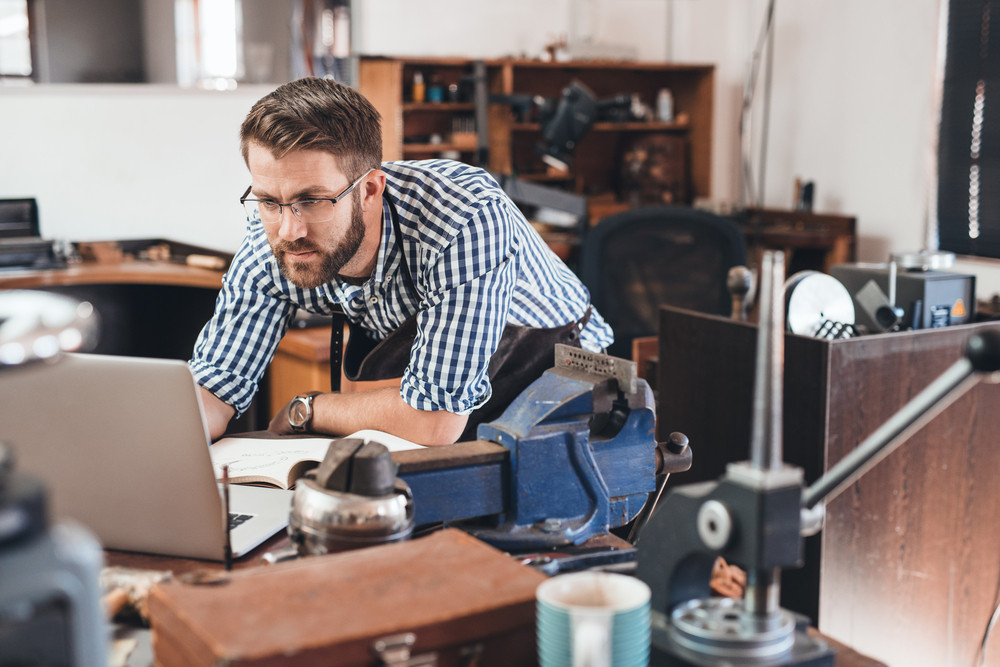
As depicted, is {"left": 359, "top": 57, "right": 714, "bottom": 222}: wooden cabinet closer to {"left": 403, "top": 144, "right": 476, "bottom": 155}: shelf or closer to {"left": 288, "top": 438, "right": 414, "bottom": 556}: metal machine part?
{"left": 403, "top": 144, "right": 476, "bottom": 155}: shelf

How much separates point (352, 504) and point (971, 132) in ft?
12.2

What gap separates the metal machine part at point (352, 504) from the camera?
0.98m

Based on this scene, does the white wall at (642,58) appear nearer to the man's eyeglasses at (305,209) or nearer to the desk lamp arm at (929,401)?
the man's eyeglasses at (305,209)

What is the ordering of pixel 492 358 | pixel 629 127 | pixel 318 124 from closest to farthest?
pixel 318 124 → pixel 492 358 → pixel 629 127

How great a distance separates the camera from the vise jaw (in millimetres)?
1142

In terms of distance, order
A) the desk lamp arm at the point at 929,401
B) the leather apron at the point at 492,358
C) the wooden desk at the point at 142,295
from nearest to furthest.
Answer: the desk lamp arm at the point at 929,401
the leather apron at the point at 492,358
the wooden desk at the point at 142,295

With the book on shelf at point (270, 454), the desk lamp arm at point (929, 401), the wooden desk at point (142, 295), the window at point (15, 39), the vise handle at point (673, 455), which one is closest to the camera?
the desk lamp arm at point (929, 401)

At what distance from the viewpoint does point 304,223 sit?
164 centimetres

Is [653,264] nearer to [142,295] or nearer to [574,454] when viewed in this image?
[142,295]

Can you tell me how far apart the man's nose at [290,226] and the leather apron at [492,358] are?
0.28 meters

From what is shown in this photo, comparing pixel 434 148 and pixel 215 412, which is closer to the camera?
pixel 215 412

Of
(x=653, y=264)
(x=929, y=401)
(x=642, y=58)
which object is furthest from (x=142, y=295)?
(x=929, y=401)

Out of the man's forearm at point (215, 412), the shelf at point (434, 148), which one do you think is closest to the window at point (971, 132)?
the shelf at point (434, 148)

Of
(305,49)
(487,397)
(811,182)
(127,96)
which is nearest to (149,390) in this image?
(487,397)
